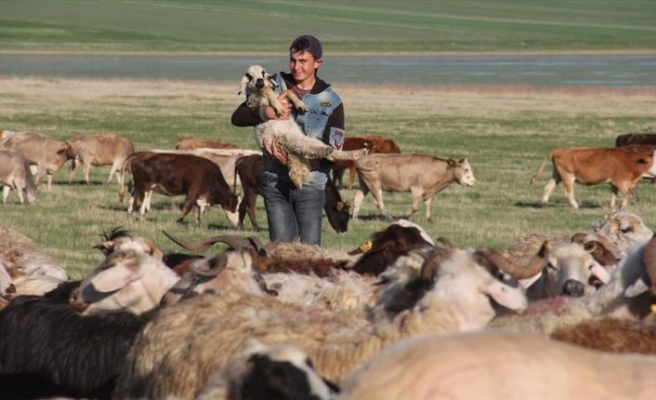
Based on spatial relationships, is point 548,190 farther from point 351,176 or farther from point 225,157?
point 225,157

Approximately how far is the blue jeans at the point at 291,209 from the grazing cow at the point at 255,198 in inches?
294

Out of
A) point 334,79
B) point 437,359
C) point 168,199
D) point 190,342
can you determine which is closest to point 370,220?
point 168,199

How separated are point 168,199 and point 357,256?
13.9 meters

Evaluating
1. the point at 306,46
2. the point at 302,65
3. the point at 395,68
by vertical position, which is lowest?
the point at 395,68

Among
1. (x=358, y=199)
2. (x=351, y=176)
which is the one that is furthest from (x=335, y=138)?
(x=351, y=176)

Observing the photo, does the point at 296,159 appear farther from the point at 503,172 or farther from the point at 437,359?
the point at 503,172

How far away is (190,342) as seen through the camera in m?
6.15

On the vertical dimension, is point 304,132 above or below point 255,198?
above

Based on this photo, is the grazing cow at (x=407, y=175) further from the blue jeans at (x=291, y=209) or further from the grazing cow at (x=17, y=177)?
the blue jeans at (x=291, y=209)

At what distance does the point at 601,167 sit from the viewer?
79.9ft

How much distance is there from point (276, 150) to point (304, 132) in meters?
0.24

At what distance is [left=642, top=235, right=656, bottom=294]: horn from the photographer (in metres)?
6.55

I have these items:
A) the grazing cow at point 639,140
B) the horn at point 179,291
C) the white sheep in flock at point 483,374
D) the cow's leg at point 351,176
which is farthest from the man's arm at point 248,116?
the grazing cow at point 639,140

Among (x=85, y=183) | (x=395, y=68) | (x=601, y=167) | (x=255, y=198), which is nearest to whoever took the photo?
(x=255, y=198)
